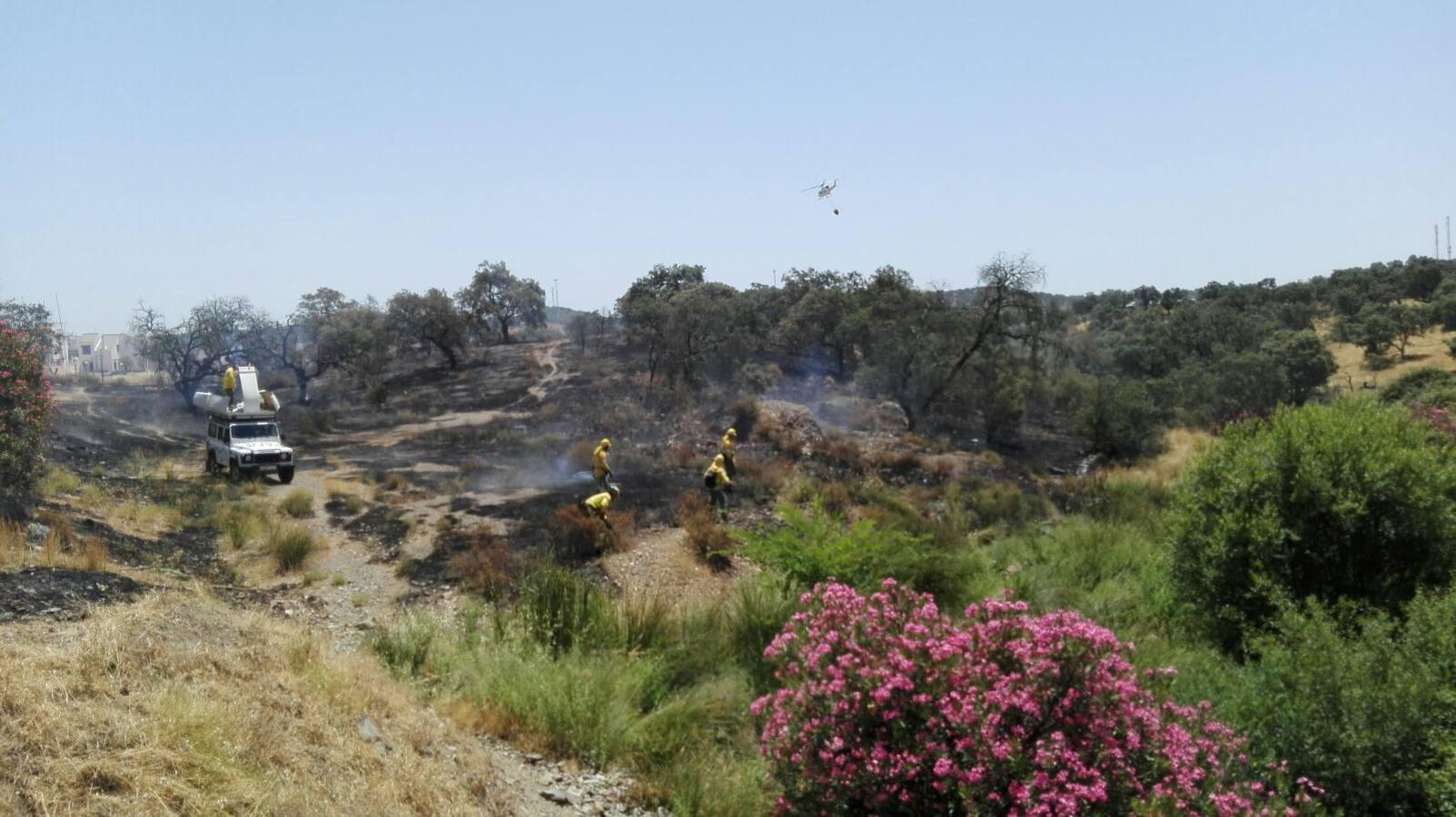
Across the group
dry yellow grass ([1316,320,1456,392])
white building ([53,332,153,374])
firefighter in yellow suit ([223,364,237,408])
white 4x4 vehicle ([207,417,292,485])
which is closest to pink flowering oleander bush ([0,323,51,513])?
white 4x4 vehicle ([207,417,292,485])

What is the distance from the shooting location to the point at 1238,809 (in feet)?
16.4

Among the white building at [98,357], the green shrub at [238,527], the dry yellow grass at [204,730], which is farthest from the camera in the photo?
the white building at [98,357]

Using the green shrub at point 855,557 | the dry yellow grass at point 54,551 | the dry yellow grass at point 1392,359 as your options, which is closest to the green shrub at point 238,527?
the dry yellow grass at point 54,551

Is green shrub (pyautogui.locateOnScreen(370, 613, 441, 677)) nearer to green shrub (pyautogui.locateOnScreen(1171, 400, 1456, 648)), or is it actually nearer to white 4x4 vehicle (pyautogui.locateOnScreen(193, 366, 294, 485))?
green shrub (pyautogui.locateOnScreen(1171, 400, 1456, 648))

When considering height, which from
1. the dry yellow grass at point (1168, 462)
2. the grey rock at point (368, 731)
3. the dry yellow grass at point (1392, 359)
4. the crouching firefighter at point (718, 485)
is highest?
the dry yellow grass at point (1392, 359)

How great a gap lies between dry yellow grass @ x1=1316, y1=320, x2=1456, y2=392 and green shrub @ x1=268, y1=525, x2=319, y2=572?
37279 millimetres

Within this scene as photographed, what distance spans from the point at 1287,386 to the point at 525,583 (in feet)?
115

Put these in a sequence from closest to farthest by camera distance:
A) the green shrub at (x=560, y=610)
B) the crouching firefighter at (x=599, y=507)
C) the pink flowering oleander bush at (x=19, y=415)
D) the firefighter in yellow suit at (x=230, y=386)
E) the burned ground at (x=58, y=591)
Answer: the burned ground at (x=58, y=591) → the green shrub at (x=560, y=610) → the pink flowering oleander bush at (x=19, y=415) → the crouching firefighter at (x=599, y=507) → the firefighter in yellow suit at (x=230, y=386)

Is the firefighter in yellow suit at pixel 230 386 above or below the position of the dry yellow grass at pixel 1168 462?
above

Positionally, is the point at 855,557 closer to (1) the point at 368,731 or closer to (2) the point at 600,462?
(1) the point at 368,731

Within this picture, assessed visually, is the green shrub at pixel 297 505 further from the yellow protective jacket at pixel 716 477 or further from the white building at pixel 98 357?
the white building at pixel 98 357

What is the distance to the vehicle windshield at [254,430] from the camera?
78.9 feet

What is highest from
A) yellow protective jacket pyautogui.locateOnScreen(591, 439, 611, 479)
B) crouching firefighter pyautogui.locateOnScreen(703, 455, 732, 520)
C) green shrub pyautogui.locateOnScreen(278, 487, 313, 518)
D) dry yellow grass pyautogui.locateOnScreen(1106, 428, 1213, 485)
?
yellow protective jacket pyautogui.locateOnScreen(591, 439, 611, 479)

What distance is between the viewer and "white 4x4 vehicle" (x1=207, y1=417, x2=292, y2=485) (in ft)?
76.6
